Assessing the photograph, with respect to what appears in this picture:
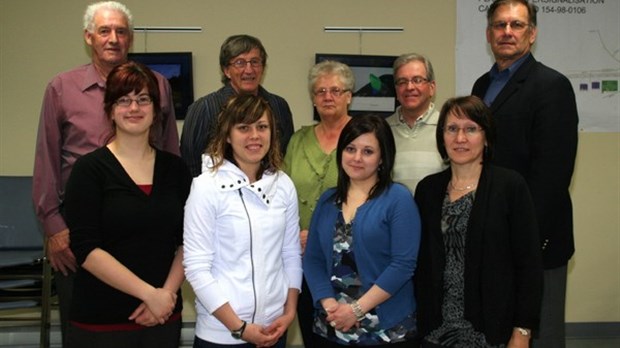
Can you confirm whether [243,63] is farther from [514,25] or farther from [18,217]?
[18,217]

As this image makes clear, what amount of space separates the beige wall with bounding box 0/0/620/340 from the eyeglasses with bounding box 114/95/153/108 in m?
2.08

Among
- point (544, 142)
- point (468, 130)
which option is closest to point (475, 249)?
point (468, 130)

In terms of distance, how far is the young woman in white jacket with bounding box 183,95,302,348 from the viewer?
204 centimetres

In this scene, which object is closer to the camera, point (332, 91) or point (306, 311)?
point (306, 311)

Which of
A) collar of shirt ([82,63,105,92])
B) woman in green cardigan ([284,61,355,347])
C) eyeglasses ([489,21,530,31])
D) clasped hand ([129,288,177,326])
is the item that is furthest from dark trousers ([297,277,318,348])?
eyeglasses ([489,21,530,31])

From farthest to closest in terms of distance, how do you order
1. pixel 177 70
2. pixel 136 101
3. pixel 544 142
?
pixel 177 70 → pixel 544 142 → pixel 136 101

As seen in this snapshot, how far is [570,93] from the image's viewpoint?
2.42 metres

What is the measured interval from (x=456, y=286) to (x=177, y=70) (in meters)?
2.65

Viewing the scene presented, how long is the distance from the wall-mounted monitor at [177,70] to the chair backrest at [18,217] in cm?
103

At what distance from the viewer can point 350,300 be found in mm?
2152

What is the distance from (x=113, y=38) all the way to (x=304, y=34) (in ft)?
5.97

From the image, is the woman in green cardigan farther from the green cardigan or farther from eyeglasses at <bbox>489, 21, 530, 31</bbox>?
eyeglasses at <bbox>489, 21, 530, 31</bbox>

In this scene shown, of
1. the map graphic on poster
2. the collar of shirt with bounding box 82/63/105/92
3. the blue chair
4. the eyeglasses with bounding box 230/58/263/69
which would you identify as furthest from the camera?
the map graphic on poster

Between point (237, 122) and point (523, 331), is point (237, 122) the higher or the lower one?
the higher one
